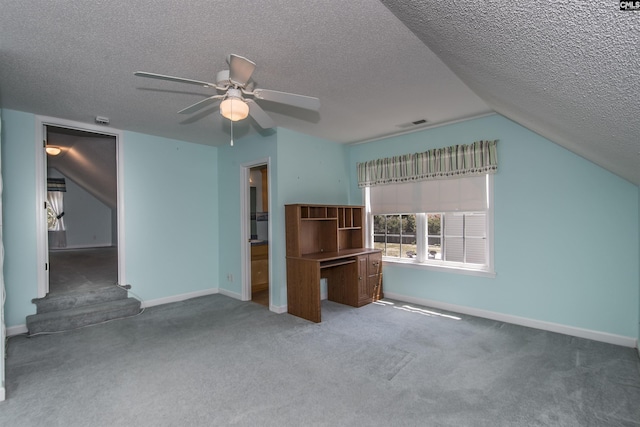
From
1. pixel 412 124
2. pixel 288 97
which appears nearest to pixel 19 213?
pixel 288 97

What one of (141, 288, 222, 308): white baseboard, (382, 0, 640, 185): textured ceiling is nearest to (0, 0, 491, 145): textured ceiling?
(382, 0, 640, 185): textured ceiling

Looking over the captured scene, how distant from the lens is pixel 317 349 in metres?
3.03

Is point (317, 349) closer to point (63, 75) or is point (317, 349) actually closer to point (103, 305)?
point (103, 305)

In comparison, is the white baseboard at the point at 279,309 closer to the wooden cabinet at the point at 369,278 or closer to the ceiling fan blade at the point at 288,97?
the wooden cabinet at the point at 369,278

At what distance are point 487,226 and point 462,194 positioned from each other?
19.7 inches

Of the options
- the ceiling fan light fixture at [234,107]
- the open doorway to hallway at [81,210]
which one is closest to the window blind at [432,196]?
the ceiling fan light fixture at [234,107]

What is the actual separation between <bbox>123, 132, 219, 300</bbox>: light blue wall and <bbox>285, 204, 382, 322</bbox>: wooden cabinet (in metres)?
1.78

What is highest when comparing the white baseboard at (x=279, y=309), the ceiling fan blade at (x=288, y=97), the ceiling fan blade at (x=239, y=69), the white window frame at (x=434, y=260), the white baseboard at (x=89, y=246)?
the ceiling fan blade at (x=239, y=69)

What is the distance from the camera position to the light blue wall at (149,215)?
3.54 metres

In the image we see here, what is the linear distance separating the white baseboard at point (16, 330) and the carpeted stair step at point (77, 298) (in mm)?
191

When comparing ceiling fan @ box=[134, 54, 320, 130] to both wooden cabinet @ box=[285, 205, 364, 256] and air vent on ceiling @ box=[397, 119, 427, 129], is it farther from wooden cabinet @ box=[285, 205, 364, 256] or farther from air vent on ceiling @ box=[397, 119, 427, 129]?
air vent on ceiling @ box=[397, 119, 427, 129]

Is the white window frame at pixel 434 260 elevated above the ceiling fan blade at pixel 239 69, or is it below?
below

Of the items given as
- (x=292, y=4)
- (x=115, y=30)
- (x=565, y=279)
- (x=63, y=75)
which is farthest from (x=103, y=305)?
(x=565, y=279)

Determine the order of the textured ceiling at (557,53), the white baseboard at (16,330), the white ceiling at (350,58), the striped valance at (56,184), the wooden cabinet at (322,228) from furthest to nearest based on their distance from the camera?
the striped valance at (56,184) → the wooden cabinet at (322,228) → the white baseboard at (16,330) → the white ceiling at (350,58) → the textured ceiling at (557,53)
